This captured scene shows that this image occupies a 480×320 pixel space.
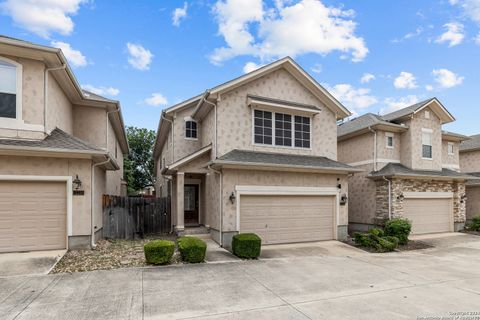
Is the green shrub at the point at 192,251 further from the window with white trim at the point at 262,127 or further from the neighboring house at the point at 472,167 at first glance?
the neighboring house at the point at 472,167

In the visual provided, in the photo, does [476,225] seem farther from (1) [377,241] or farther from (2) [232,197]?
(2) [232,197]

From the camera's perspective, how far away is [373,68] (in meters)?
Result: 18.7

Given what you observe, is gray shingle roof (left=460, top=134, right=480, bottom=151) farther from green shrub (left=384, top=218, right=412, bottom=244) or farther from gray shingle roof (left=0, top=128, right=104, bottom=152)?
gray shingle roof (left=0, top=128, right=104, bottom=152)

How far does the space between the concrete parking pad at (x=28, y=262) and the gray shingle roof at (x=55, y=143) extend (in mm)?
3267

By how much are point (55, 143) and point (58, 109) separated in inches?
91.5

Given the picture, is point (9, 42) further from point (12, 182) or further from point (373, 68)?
point (373, 68)

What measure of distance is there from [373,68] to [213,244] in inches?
610

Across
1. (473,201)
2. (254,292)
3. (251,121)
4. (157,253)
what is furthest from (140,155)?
(473,201)

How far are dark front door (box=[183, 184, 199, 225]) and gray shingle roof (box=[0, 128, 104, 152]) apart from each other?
6323 mm

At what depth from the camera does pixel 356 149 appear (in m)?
17.6

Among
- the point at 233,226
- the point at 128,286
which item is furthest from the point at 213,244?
the point at 128,286

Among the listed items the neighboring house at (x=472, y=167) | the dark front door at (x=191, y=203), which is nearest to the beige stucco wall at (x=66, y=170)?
the dark front door at (x=191, y=203)

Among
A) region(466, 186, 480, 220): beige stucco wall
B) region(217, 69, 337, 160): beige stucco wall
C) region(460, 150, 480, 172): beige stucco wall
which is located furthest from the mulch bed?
region(460, 150, 480, 172): beige stucco wall

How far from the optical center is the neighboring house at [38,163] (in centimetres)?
869
